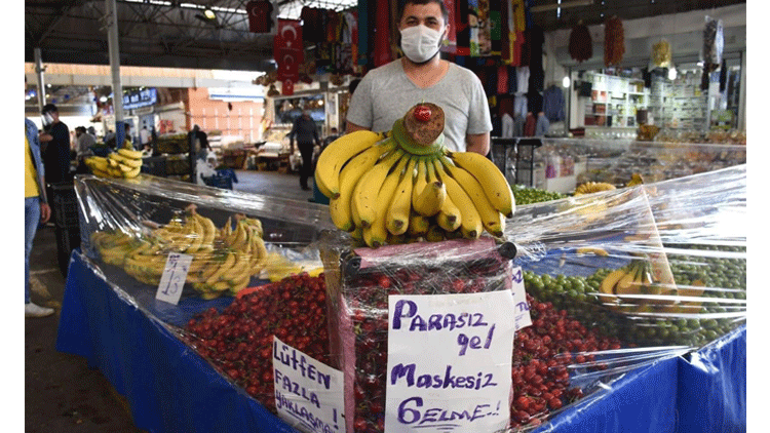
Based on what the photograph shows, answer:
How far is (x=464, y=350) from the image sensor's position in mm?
1098

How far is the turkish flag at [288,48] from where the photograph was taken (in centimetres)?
918

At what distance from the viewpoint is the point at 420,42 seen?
196cm

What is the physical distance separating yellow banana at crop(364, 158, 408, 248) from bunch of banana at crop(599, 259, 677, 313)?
79 cm

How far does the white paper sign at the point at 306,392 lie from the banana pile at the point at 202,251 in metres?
0.85

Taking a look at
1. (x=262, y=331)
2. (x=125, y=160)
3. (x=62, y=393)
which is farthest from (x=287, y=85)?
(x=262, y=331)

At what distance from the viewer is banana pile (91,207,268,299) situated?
221 cm

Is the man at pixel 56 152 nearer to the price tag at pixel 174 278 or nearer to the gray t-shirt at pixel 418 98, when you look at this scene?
the price tag at pixel 174 278

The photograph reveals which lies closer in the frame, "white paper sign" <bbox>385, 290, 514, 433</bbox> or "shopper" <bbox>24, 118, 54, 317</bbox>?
"white paper sign" <bbox>385, 290, 514, 433</bbox>

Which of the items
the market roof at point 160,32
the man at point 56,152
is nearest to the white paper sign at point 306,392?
the man at point 56,152

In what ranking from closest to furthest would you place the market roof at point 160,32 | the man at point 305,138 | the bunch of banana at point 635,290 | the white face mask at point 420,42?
the bunch of banana at point 635,290, the white face mask at point 420,42, the man at point 305,138, the market roof at point 160,32

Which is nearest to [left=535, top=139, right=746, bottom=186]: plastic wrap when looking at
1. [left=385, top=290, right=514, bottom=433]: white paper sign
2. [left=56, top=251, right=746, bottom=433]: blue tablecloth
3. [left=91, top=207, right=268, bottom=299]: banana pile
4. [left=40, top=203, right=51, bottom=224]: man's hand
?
[left=56, top=251, right=746, bottom=433]: blue tablecloth

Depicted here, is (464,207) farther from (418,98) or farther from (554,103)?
(554,103)

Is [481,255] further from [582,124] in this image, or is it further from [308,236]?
[582,124]

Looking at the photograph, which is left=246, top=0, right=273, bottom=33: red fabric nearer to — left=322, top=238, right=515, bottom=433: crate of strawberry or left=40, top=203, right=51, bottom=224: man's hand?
left=40, top=203, right=51, bottom=224: man's hand
